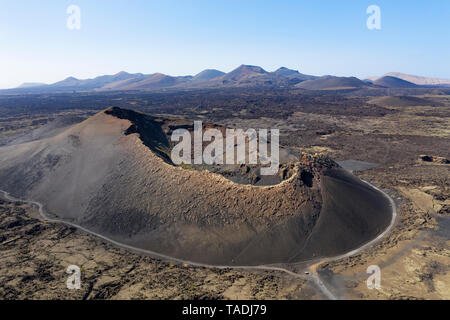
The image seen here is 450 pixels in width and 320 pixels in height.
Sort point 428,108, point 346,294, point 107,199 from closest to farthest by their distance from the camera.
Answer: point 346,294 → point 107,199 → point 428,108

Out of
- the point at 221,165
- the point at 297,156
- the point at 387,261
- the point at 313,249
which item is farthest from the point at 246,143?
the point at 387,261

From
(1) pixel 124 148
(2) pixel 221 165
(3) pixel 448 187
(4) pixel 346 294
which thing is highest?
(1) pixel 124 148

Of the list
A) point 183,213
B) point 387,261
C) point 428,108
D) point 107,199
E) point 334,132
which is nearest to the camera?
point 387,261

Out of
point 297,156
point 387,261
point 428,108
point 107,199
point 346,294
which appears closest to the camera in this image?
point 346,294

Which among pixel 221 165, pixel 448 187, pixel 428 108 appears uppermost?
pixel 428 108

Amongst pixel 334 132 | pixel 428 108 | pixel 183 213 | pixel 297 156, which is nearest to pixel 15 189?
pixel 183 213

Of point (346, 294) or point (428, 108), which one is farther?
point (428, 108)

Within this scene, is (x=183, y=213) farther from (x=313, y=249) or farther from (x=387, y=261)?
(x=387, y=261)

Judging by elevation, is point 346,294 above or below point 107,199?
below

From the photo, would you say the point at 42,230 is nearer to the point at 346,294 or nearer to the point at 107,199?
the point at 107,199
